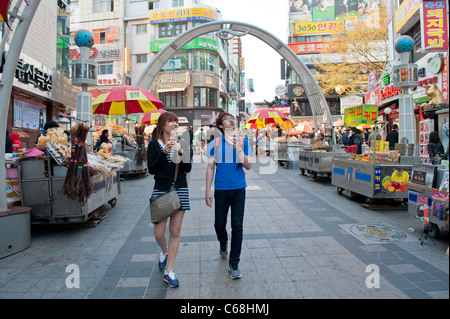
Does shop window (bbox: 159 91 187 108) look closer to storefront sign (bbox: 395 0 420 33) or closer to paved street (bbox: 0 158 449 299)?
storefront sign (bbox: 395 0 420 33)

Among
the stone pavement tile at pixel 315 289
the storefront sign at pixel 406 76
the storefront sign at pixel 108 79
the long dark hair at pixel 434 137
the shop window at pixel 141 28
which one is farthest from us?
the shop window at pixel 141 28

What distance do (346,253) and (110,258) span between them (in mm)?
3179

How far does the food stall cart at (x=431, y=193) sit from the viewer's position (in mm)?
4238

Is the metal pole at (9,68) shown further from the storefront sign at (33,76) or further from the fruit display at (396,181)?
the storefront sign at (33,76)

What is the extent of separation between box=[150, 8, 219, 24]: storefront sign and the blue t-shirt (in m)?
36.2

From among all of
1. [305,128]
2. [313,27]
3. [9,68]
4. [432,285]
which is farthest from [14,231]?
[313,27]

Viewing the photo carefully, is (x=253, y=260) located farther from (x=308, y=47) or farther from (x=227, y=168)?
(x=308, y=47)

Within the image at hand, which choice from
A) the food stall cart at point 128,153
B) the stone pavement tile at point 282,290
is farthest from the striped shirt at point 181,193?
the food stall cart at point 128,153

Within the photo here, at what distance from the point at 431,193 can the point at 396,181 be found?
1.86 m

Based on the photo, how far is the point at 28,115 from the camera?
14320 mm

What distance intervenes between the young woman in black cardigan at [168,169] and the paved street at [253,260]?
0.39m

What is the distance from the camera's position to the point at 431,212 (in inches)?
177

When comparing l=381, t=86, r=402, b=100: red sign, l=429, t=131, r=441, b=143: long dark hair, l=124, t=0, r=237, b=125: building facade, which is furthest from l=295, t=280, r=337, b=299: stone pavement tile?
l=124, t=0, r=237, b=125: building facade
